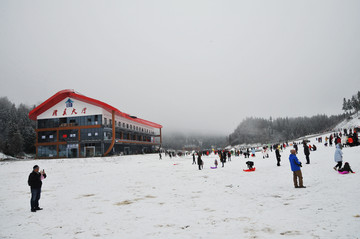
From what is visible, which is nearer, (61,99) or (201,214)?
(201,214)

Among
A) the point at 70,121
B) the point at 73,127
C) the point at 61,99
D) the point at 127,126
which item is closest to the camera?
the point at 73,127

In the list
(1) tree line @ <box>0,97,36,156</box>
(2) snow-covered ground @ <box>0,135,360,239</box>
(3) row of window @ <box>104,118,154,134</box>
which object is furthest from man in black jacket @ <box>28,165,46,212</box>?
(1) tree line @ <box>0,97,36,156</box>

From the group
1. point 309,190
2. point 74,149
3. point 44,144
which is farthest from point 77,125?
point 309,190

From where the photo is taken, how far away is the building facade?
150ft

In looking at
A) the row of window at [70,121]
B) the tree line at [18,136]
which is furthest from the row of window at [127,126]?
the tree line at [18,136]

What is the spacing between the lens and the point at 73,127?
46.1 metres

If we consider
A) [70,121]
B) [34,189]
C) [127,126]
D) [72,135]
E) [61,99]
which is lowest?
[34,189]

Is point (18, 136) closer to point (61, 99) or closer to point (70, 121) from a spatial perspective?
point (61, 99)

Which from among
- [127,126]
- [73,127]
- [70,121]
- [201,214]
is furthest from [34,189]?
[127,126]

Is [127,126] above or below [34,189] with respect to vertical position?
above

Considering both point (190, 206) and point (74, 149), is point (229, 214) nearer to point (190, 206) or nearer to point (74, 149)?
point (190, 206)

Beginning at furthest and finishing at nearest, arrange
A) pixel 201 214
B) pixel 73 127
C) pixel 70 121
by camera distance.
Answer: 1. pixel 70 121
2. pixel 73 127
3. pixel 201 214

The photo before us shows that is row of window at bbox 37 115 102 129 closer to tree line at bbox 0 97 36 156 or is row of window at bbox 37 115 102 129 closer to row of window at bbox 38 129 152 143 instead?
row of window at bbox 38 129 152 143

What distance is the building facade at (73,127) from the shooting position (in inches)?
1805
